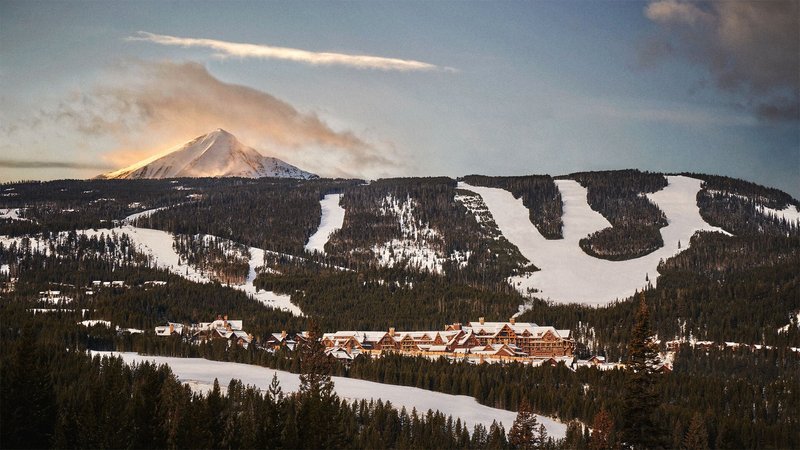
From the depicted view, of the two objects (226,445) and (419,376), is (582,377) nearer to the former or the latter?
(419,376)

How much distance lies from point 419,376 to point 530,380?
15373 mm

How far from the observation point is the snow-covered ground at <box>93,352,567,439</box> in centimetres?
10944

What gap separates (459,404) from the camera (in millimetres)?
116312

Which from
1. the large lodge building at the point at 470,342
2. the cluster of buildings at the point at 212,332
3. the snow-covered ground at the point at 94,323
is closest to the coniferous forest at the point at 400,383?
the snow-covered ground at the point at 94,323

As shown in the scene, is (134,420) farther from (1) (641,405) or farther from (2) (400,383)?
(2) (400,383)

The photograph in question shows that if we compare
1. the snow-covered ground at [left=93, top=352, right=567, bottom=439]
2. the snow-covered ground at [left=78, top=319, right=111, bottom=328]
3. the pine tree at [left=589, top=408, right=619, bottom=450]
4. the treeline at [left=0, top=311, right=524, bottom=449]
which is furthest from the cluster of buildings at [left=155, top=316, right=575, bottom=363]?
the treeline at [left=0, top=311, right=524, bottom=449]

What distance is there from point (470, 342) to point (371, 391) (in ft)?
162

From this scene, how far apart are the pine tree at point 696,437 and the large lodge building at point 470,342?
206 ft

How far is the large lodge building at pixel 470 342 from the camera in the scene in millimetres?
162875

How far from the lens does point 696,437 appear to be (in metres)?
94.9

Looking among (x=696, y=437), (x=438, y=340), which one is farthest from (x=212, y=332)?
(x=696, y=437)

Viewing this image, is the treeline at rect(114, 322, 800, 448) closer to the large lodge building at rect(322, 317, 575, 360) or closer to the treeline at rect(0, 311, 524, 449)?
the large lodge building at rect(322, 317, 575, 360)

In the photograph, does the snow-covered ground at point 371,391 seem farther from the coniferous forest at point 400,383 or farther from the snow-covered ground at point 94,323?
the snow-covered ground at point 94,323

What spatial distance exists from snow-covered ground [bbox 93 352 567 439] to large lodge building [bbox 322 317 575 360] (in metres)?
30.5
